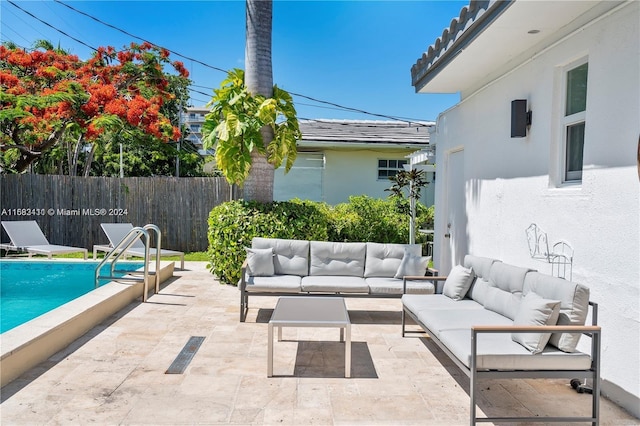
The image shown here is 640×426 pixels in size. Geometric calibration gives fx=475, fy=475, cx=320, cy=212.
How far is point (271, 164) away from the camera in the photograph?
8492 millimetres

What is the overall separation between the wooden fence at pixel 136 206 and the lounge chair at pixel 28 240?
1050 mm

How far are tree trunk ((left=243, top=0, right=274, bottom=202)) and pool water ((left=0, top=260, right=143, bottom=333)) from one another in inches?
109

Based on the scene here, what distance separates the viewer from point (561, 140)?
4.70 meters

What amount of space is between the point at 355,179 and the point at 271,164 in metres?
6.41

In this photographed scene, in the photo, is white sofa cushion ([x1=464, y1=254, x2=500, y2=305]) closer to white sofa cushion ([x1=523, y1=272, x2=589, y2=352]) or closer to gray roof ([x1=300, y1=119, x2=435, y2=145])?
white sofa cushion ([x1=523, y1=272, x2=589, y2=352])

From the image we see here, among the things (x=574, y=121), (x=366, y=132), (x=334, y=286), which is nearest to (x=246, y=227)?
(x=334, y=286)

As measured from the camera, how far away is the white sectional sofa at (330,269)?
19.5 ft

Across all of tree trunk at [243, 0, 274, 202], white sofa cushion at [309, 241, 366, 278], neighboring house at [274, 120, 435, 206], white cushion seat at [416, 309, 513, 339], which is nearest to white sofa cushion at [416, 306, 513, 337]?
white cushion seat at [416, 309, 513, 339]

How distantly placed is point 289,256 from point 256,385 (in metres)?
2.76

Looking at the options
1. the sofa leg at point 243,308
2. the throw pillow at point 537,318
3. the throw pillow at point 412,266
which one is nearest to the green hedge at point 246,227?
the sofa leg at point 243,308

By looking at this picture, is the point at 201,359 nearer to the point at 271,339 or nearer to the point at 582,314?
the point at 271,339

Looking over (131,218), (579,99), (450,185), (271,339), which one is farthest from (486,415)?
(131,218)

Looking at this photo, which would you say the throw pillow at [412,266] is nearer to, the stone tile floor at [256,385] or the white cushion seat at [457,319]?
the stone tile floor at [256,385]

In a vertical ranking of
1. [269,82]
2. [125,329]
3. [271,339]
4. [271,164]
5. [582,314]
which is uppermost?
[269,82]
